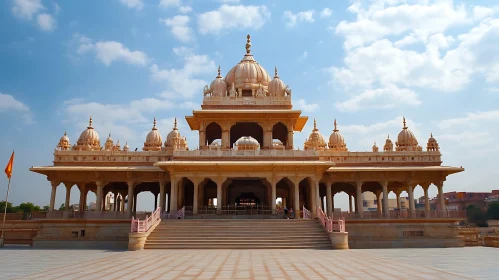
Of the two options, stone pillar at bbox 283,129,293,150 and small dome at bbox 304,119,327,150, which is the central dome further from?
small dome at bbox 304,119,327,150

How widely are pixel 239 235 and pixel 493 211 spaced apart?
63151mm

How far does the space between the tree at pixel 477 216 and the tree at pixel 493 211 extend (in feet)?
3.68

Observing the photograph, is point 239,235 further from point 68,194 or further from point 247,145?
point 68,194

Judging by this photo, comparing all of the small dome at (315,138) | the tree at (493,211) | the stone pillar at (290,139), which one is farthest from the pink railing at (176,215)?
the tree at (493,211)

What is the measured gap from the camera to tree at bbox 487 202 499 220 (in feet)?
217

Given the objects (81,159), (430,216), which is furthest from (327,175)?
(81,159)

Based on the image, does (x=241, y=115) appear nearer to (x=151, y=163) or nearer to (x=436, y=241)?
(x=151, y=163)

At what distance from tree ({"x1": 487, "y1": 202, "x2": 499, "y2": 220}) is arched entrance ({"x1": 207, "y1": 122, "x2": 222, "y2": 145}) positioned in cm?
5611

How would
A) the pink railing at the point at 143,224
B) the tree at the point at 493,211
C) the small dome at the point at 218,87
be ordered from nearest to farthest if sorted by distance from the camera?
1. the pink railing at the point at 143,224
2. the small dome at the point at 218,87
3. the tree at the point at 493,211

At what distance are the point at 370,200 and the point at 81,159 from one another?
92792 millimetres

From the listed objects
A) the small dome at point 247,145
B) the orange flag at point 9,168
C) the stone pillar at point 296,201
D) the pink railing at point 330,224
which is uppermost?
the small dome at point 247,145

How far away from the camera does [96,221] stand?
27750 millimetres

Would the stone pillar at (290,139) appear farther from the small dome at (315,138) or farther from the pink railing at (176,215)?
the pink railing at (176,215)

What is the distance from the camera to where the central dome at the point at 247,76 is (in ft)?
113
